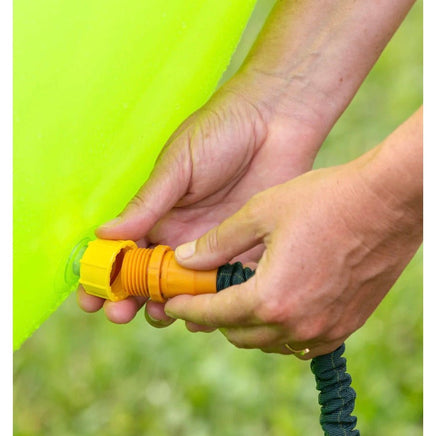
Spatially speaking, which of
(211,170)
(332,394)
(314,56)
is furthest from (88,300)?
(314,56)

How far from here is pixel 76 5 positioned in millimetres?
868

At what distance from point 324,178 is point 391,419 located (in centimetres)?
110

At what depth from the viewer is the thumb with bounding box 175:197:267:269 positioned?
3.13ft

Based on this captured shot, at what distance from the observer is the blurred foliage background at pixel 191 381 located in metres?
1.83

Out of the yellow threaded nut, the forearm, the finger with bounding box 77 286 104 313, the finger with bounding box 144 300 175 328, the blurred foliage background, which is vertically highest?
the forearm

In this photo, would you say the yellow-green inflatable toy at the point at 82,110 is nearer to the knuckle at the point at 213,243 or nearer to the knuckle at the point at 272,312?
the knuckle at the point at 213,243

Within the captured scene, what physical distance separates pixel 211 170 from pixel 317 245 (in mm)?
287

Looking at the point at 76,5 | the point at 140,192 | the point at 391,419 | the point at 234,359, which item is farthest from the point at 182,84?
the point at 391,419

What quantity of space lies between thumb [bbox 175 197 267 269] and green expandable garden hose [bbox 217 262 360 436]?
27 millimetres

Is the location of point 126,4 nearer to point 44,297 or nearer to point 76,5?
point 76,5

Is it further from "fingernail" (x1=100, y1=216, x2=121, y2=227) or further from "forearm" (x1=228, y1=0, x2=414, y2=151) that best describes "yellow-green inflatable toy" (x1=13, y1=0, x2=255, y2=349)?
"forearm" (x1=228, y1=0, x2=414, y2=151)

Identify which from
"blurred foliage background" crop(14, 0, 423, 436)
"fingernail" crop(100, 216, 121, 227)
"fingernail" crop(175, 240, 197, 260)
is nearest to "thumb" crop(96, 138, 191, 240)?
"fingernail" crop(100, 216, 121, 227)

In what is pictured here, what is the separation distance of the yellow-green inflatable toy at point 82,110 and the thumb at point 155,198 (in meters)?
0.03

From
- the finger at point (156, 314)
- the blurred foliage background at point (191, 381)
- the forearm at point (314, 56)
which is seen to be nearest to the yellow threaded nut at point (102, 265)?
the finger at point (156, 314)
